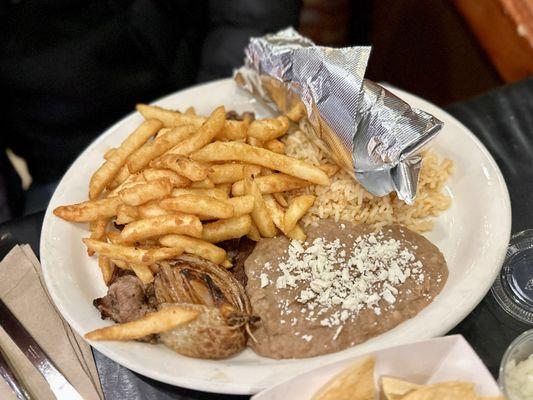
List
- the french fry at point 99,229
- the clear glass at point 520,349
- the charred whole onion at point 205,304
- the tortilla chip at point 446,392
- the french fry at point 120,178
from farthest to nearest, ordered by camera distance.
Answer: the french fry at point 120,178 → the french fry at point 99,229 → the charred whole onion at point 205,304 → the clear glass at point 520,349 → the tortilla chip at point 446,392

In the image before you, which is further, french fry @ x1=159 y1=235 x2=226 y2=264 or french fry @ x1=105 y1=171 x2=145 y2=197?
french fry @ x1=105 y1=171 x2=145 y2=197

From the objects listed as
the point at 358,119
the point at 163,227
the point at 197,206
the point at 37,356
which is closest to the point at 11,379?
the point at 37,356

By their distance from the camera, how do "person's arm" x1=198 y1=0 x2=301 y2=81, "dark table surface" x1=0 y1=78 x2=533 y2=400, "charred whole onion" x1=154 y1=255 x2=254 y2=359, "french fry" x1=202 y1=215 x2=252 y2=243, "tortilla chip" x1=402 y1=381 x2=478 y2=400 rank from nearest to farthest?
"tortilla chip" x1=402 y1=381 x2=478 y2=400 < "charred whole onion" x1=154 y1=255 x2=254 y2=359 < "dark table surface" x1=0 y1=78 x2=533 y2=400 < "french fry" x1=202 y1=215 x2=252 y2=243 < "person's arm" x1=198 y1=0 x2=301 y2=81

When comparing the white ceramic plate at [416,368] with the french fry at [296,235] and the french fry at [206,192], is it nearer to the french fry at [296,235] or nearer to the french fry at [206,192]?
the french fry at [296,235]

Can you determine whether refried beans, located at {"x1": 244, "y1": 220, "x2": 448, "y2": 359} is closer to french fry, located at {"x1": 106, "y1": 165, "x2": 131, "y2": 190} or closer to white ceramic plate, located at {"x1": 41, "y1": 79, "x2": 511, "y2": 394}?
white ceramic plate, located at {"x1": 41, "y1": 79, "x2": 511, "y2": 394}

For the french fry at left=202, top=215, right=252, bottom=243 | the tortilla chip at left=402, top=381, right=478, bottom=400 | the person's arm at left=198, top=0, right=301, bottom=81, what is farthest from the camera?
the person's arm at left=198, top=0, right=301, bottom=81

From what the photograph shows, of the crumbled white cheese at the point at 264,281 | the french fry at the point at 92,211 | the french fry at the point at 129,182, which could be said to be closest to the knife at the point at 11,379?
the french fry at the point at 92,211

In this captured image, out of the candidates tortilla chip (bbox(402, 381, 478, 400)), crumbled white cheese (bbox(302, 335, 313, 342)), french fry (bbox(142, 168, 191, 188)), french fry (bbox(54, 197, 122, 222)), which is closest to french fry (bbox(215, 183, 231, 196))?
french fry (bbox(142, 168, 191, 188))
